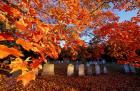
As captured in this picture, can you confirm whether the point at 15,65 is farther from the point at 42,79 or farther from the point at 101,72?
the point at 101,72

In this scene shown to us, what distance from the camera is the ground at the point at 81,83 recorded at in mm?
15677

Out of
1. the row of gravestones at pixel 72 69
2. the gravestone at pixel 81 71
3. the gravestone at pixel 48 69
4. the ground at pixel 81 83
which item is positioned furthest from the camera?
the gravestone at pixel 48 69

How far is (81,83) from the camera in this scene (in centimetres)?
1728

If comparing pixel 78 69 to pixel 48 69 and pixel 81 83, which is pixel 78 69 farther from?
pixel 81 83

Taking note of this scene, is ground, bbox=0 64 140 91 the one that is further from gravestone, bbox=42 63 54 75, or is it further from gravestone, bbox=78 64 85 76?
gravestone, bbox=42 63 54 75

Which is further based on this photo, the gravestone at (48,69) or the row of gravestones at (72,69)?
the gravestone at (48,69)

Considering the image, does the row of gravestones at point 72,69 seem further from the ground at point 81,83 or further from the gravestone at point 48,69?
the ground at point 81,83

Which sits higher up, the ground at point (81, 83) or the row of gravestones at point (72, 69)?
the row of gravestones at point (72, 69)

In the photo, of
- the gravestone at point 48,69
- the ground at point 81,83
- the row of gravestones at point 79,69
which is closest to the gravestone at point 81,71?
the row of gravestones at point 79,69

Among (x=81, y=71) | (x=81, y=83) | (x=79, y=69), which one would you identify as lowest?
(x=81, y=83)

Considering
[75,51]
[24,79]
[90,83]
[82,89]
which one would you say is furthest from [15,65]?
[75,51]

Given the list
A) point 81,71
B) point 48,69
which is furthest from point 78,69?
point 48,69

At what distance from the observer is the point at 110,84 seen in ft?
56.5

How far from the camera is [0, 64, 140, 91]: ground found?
15677 mm
